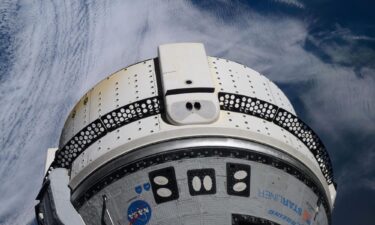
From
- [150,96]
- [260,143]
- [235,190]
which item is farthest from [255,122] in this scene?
[150,96]

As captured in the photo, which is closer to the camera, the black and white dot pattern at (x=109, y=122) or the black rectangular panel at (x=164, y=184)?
the black rectangular panel at (x=164, y=184)

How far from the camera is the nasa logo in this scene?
989 cm

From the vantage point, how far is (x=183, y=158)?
398 inches

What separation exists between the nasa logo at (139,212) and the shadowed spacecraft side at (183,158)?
0.02 metres

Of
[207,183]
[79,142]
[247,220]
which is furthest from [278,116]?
[79,142]

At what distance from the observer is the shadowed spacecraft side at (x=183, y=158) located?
999 centimetres

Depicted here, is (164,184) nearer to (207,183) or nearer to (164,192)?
(164,192)

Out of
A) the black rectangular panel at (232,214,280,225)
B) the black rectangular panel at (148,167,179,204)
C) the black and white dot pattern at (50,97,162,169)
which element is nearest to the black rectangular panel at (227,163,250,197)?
the black rectangular panel at (232,214,280,225)

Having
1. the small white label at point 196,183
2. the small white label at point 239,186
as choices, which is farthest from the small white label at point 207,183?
the small white label at point 239,186

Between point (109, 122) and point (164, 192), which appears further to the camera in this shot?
point (109, 122)

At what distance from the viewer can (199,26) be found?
89.3ft

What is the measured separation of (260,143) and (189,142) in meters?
1.61

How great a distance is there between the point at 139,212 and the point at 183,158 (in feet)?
4.61

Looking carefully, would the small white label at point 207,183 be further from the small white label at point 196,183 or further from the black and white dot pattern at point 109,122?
the black and white dot pattern at point 109,122
